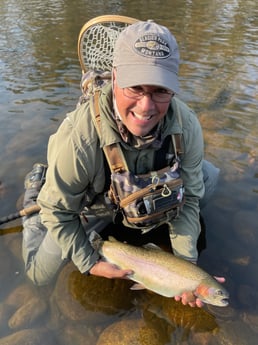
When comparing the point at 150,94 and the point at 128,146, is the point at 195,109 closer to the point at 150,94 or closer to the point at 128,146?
the point at 128,146

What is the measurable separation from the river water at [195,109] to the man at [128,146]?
2.28 feet

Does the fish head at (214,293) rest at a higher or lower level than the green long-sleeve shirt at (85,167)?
lower

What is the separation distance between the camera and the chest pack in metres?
3.21

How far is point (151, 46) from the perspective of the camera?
2582mm

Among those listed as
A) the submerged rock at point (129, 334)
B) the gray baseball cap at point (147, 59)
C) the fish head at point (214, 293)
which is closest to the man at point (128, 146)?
the gray baseball cap at point (147, 59)

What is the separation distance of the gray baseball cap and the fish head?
1726 millimetres

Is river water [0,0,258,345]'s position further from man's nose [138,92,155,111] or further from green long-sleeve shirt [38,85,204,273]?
man's nose [138,92,155,111]

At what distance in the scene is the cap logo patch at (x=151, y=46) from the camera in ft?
8.47

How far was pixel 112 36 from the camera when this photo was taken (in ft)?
16.8

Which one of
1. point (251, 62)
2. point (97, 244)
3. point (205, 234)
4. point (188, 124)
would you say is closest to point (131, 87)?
point (188, 124)

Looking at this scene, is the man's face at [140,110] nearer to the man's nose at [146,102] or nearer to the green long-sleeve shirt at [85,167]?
the man's nose at [146,102]

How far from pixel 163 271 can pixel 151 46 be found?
6.49ft

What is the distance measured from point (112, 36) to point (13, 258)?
3136 millimetres

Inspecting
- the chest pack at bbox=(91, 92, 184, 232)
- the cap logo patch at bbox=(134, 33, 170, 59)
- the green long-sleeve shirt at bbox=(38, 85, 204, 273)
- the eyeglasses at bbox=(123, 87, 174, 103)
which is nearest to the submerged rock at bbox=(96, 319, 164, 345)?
the green long-sleeve shirt at bbox=(38, 85, 204, 273)
